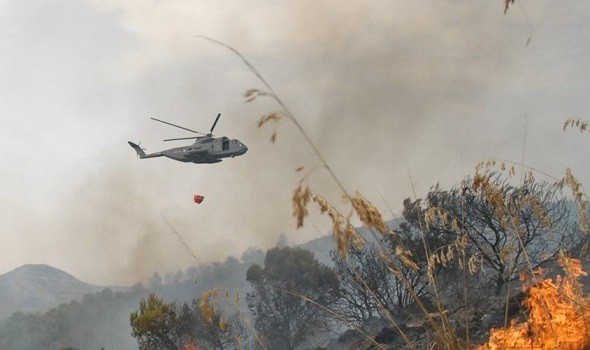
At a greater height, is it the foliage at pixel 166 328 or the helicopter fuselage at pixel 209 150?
the helicopter fuselage at pixel 209 150

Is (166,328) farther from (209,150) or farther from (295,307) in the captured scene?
(209,150)

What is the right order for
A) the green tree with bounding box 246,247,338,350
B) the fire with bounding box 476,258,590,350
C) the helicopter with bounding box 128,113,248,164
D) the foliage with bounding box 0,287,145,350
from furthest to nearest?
the foliage with bounding box 0,287,145,350, the green tree with bounding box 246,247,338,350, the helicopter with bounding box 128,113,248,164, the fire with bounding box 476,258,590,350

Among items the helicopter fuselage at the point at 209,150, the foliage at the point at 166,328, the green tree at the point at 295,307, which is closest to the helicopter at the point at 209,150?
the helicopter fuselage at the point at 209,150

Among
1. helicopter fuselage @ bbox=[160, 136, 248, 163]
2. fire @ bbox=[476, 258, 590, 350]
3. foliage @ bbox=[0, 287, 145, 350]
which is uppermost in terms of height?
foliage @ bbox=[0, 287, 145, 350]

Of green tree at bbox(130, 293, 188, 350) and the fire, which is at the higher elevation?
green tree at bbox(130, 293, 188, 350)

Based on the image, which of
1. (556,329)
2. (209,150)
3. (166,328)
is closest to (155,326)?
(166,328)

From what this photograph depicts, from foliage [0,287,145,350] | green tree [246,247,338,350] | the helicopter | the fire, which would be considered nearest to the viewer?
the fire

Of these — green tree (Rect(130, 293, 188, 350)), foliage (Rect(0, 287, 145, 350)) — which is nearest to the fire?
green tree (Rect(130, 293, 188, 350))

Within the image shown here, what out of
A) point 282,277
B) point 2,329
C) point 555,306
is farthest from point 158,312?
point 2,329

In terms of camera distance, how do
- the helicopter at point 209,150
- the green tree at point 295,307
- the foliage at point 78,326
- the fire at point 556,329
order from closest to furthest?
the fire at point 556,329, the helicopter at point 209,150, the green tree at point 295,307, the foliage at point 78,326

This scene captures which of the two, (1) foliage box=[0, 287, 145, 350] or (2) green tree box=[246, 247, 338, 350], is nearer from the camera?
(2) green tree box=[246, 247, 338, 350]

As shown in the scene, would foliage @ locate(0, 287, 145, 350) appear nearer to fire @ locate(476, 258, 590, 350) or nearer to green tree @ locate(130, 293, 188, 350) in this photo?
green tree @ locate(130, 293, 188, 350)

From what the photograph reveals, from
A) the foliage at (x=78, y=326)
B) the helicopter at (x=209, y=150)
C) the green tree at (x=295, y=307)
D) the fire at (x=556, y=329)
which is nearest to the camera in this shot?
the fire at (x=556, y=329)

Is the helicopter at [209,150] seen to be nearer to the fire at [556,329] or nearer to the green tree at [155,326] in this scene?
the green tree at [155,326]
